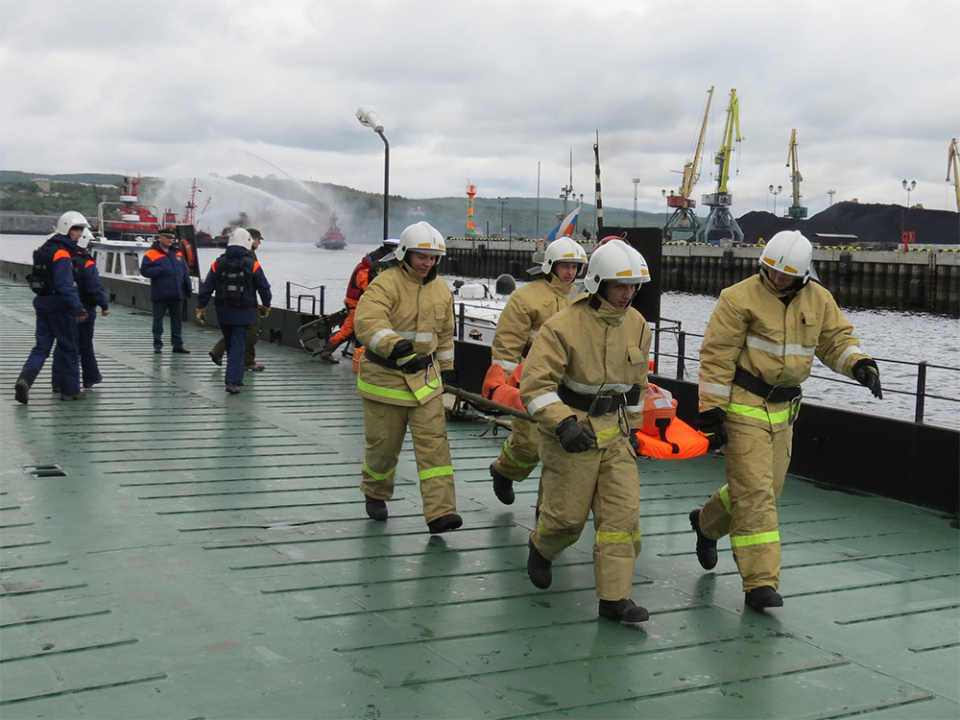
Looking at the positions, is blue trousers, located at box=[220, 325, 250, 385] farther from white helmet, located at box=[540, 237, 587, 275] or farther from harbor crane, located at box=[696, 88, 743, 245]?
harbor crane, located at box=[696, 88, 743, 245]

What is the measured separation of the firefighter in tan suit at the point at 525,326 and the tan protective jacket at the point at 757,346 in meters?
1.51

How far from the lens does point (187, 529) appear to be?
20.5ft

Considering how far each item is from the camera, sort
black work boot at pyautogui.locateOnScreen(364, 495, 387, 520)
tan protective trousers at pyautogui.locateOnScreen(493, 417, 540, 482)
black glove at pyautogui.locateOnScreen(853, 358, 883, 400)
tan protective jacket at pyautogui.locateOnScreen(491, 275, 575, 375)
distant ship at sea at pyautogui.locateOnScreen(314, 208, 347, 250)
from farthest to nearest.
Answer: distant ship at sea at pyautogui.locateOnScreen(314, 208, 347, 250) → tan protective jacket at pyautogui.locateOnScreen(491, 275, 575, 375) → tan protective trousers at pyautogui.locateOnScreen(493, 417, 540, 482) → black work boot at pyautogui.locateOnScreen(364, 495, 387, 520) → black glove at pyautogui.locateOnScreen(853, 358, 883, 400)

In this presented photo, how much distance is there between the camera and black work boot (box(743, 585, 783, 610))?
514 cm

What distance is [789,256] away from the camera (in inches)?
210

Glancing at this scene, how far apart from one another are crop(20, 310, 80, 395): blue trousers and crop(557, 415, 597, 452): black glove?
719cm

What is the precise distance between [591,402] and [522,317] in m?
1.86

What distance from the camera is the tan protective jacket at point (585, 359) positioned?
505 centimetres

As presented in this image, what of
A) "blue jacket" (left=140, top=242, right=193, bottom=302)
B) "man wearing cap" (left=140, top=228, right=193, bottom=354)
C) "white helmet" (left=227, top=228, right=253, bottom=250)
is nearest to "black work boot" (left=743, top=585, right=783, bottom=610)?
"white helmet" (left=227, top=228, right=253, bottom=250)

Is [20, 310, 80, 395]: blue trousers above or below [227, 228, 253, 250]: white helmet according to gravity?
below

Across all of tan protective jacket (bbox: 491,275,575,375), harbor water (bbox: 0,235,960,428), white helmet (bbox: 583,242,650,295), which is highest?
white helmet (bbox: 583,242,650,295)

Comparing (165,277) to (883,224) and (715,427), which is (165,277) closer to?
(715,427)

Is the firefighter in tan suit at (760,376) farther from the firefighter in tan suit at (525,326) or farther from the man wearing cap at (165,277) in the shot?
the man wearing cap at (165,277)

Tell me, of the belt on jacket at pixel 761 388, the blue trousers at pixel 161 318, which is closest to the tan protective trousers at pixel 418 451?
the belt on jacket at pixel 761 388
